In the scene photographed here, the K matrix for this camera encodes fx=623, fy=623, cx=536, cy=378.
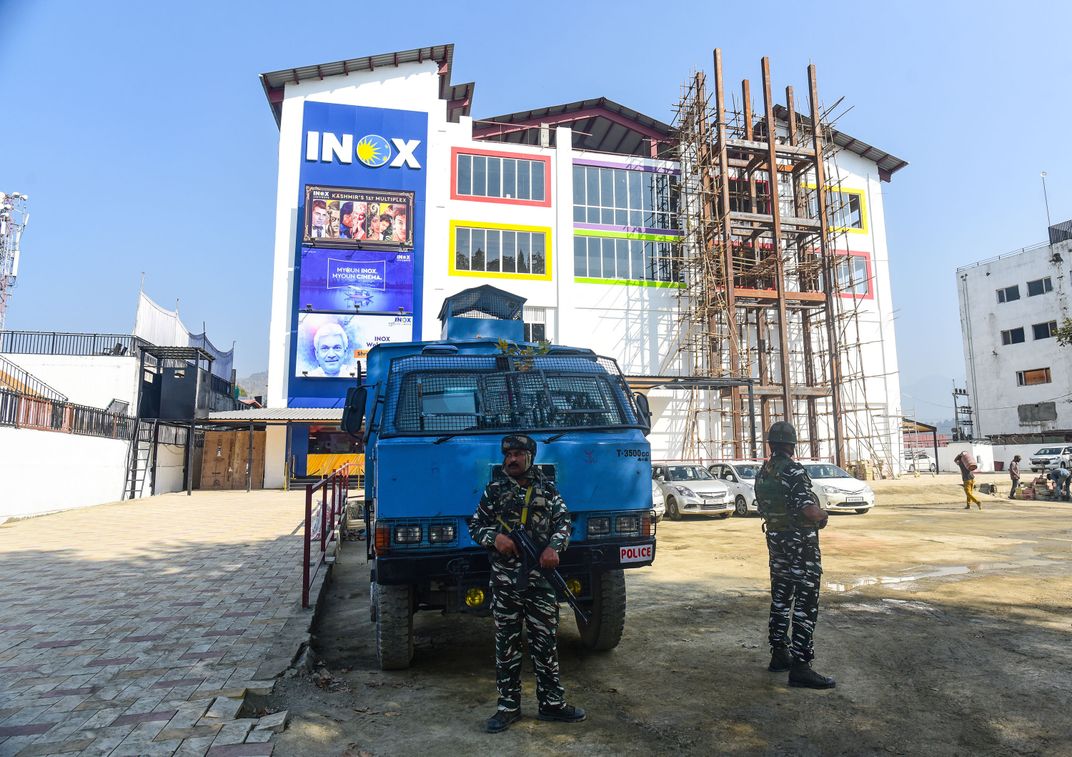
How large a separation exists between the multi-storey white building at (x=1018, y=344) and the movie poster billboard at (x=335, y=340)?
43709mm

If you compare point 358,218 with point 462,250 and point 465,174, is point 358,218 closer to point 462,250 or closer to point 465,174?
point 462,250


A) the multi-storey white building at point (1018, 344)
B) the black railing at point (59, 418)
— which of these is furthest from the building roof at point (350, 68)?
the multi-storey white building at point (1018, 344)

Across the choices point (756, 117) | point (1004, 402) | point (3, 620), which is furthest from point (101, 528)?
point (1004, 402)

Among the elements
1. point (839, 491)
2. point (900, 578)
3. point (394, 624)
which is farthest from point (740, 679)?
point (839, 491)

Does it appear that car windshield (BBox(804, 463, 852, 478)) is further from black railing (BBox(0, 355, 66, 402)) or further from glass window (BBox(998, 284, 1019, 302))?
glass window (BBox(998, 284, 1019, 302))

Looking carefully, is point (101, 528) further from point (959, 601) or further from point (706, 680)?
point (959, 601)

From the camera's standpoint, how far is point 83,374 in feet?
74.9

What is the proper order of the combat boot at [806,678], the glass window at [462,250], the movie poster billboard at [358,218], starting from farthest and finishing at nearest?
the glass window at [462,250] < the movie poster billboard at [358,218] < the combat boot at [806,678]

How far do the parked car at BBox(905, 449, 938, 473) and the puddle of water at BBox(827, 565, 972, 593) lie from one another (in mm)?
28132

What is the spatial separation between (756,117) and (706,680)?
3576 cm

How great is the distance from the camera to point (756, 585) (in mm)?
7891

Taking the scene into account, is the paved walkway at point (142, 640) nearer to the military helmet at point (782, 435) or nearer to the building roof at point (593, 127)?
the military helmet at point (782, 435)

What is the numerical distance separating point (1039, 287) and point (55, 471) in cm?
5925

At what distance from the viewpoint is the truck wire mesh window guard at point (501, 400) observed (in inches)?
195
